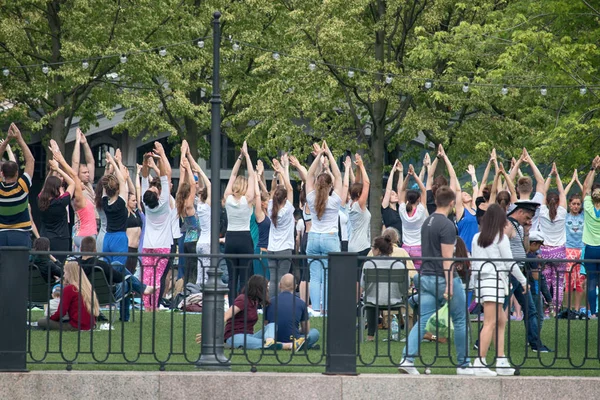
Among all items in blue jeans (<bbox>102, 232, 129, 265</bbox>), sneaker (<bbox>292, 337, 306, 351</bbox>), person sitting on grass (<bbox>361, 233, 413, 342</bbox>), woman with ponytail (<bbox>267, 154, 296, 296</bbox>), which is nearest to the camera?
person sitting on grass (<bbox>361, 233, 413, 342</bbox>)

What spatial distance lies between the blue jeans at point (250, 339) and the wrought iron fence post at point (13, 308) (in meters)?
2.04

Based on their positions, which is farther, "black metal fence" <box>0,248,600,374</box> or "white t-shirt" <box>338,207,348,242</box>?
"white t-shirt" <box>338,207,348,242</box>

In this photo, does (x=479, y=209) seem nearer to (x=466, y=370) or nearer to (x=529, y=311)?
(x=529, y=311)

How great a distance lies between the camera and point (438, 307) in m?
10.8

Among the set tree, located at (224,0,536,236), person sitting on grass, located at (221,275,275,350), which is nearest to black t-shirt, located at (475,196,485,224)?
person sitting on grass, located at (221,275,275,350)

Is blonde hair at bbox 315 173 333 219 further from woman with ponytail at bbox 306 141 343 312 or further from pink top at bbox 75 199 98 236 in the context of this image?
pink top at bbox 75 199 98 236

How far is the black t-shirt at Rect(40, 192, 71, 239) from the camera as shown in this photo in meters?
14.9

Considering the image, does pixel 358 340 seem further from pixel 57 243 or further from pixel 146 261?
pixel 57 243

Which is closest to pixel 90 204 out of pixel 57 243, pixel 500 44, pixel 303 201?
pixel 57 243

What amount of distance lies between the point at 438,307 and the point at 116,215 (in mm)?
6309

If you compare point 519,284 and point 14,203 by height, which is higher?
point 14,203

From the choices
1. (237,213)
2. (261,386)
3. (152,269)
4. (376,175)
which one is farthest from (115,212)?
Answer: (376,175)

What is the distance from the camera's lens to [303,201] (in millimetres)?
19016

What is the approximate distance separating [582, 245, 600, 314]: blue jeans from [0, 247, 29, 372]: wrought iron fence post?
554 centimetres
